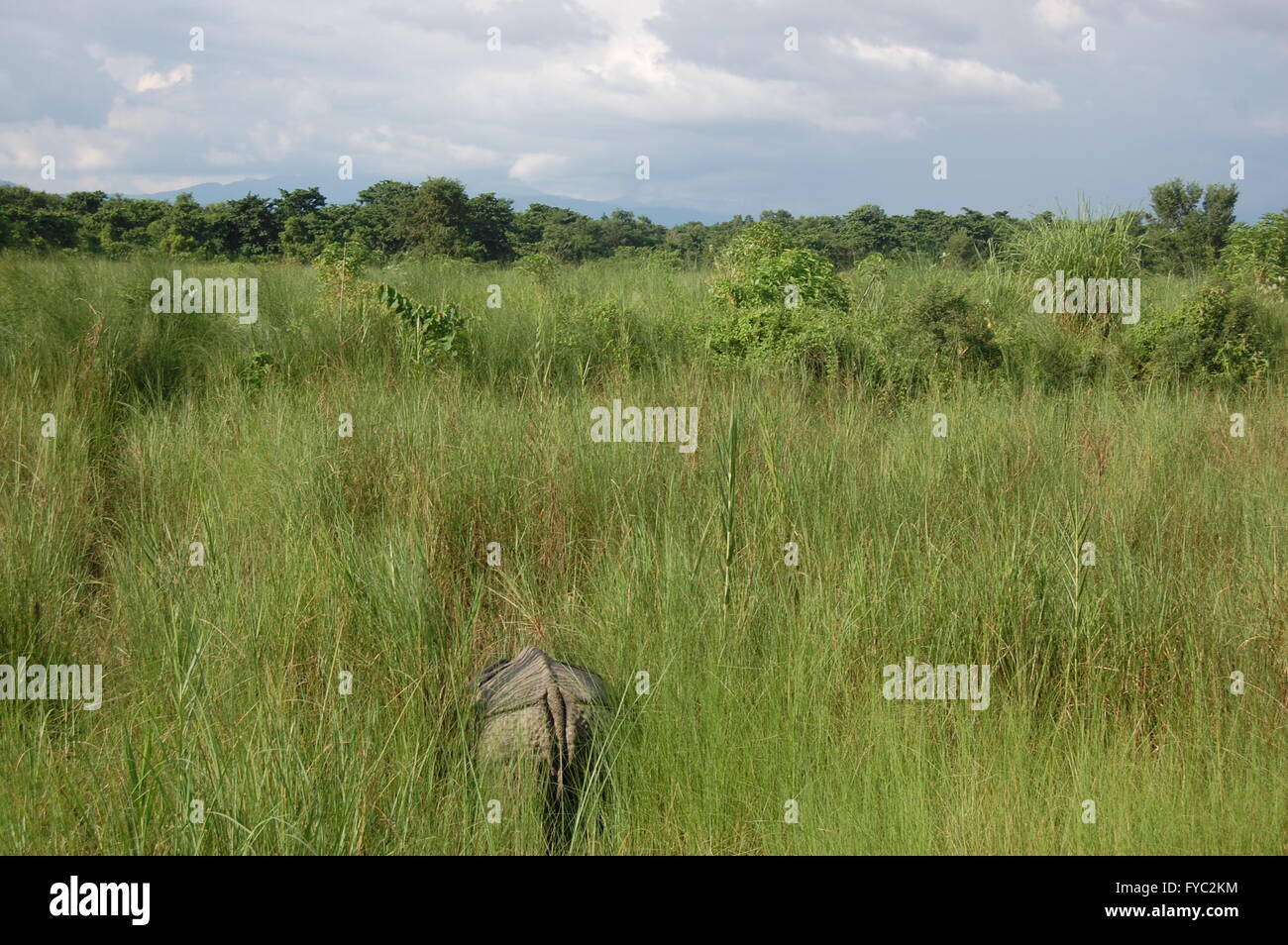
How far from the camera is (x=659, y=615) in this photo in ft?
12.0

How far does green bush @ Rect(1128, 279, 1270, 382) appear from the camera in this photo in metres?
8.17

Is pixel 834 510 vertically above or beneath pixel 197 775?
above

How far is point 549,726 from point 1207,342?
7.65m

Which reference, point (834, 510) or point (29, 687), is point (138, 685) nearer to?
point (29, 687)

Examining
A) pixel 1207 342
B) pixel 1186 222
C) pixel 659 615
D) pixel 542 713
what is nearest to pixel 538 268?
pixel 1207 342

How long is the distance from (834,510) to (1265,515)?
1.94 m

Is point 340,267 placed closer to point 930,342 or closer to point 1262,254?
point 930,342

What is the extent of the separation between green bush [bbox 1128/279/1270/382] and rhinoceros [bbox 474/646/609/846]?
6757mm

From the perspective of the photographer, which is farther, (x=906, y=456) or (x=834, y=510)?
(x=906, y=456)

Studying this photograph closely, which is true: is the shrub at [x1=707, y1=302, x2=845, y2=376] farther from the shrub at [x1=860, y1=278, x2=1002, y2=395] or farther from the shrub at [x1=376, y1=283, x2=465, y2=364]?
the shrub at [x1=376, y1=283, x2=465, y2=364]

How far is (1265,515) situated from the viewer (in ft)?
14.1

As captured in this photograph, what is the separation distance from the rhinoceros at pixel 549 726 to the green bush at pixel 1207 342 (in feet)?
22.2
